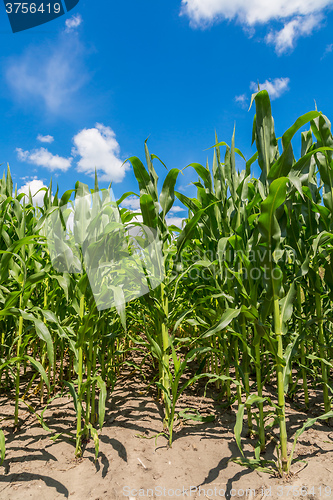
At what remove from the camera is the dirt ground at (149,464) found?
1.37 metres

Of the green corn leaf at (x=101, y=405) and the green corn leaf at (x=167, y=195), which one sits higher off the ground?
the green corn leaf at (x=167, y=195)

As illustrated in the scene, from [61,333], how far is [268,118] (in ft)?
5.28

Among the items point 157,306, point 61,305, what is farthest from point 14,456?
point 157,306

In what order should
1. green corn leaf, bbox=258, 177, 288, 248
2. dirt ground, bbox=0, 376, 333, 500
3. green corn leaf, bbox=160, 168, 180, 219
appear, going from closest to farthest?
green corn leaf, bbox=258, 177, 288, 248 → dirt ground, bbox=0, 376, 333, 500 → green corn leaf, bbox=160, 168, 180, 219

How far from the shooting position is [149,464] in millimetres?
1550

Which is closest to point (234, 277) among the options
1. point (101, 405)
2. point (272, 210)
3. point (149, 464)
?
point (272, 210)

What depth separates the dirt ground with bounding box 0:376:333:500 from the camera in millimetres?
1369

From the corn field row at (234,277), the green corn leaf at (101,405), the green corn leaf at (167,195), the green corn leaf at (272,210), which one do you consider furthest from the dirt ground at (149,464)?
the green corn leaf at (167,195)

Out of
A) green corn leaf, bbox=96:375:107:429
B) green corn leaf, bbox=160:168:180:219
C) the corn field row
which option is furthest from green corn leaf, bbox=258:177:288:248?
green corn leaf, bbox=96:375:107:429

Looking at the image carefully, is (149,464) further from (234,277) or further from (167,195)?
(167,195)

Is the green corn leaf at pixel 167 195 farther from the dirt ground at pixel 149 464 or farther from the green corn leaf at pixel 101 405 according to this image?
the dirt ground at pixel 149 464

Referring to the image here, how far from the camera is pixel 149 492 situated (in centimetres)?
139

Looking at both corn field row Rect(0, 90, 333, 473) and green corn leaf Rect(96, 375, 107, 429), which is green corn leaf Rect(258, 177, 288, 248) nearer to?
corn field row Rect(0, 90, 333, 473)

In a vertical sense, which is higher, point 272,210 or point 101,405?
point 272,210
